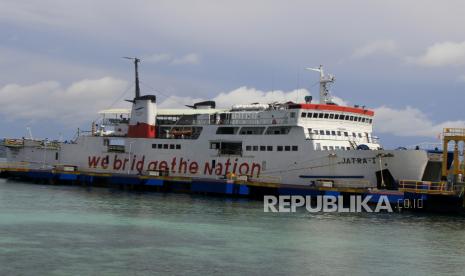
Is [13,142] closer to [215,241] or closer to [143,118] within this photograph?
[143,118]

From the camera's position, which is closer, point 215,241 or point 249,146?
point 215,241

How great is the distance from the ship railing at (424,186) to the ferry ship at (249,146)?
0.82m

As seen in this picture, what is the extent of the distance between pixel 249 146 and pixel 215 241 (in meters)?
23.7

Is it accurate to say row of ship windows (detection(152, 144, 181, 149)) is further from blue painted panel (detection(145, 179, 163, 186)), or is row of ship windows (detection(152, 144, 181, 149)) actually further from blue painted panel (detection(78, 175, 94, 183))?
blue painted panel (detection(78, 175, 94, 183))

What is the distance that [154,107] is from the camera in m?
58.8

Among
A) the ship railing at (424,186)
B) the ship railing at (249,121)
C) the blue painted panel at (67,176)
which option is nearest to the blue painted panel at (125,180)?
the blue painted panel at (67,176)

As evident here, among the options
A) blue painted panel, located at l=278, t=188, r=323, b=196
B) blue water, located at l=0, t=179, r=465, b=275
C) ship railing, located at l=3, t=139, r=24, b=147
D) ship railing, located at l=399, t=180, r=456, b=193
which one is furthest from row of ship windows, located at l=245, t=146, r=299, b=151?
ship railing, located at l=3, t=139, r=24, b=147

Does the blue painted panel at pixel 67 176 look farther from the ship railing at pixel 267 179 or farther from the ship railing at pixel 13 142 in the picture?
the ship railing at pixel 267 179

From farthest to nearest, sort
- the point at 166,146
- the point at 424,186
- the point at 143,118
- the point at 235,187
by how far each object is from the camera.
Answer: the point at 143,118 < the point at 166,146 < the point at 235,187 < the point at 424,186

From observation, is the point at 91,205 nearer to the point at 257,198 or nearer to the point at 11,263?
the point at 257,198

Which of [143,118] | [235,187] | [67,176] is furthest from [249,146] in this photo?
[67,176]

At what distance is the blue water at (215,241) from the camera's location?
23.1 meters

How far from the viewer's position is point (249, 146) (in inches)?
2026

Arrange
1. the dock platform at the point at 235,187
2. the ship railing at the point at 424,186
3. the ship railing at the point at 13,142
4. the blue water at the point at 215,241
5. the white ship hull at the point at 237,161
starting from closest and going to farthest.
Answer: the blue water at the point at 215,241
the ship railing at the point at 424,186
the dock platform at the point at 235,187
the white ship hull at the point at 237,161
the ship railing at the point at 13,142
